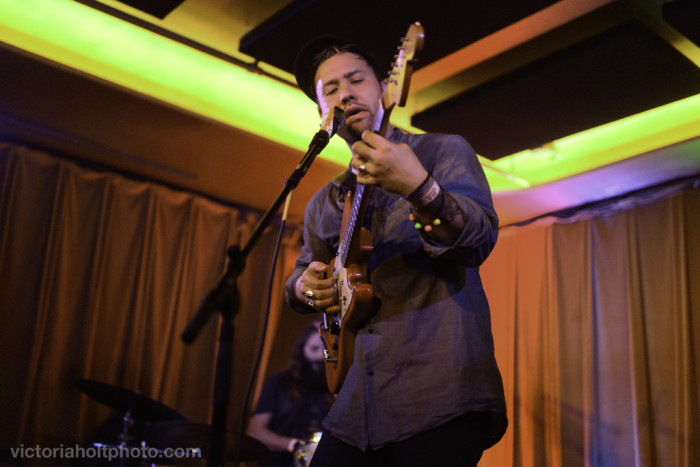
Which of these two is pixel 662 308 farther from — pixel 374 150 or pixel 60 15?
pixel 60 15

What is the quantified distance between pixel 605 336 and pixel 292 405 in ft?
8.71

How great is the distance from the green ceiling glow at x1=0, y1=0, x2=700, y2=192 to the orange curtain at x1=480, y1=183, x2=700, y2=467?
53cm

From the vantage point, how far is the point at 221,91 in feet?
16.5

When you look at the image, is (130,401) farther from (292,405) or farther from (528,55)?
(528,55)

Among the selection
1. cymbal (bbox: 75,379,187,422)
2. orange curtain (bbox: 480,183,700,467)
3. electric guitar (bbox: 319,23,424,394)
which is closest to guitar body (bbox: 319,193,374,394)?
electric guitar (bbox: 319,23,424,394)

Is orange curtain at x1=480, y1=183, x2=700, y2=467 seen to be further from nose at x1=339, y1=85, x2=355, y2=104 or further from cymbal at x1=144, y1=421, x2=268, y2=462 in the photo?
nose at x1=339, y1=85, x2=355, y2=104

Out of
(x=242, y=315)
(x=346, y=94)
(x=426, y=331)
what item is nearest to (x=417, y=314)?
(x=426, y=331)

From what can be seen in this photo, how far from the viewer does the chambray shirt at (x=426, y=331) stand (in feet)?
5.50

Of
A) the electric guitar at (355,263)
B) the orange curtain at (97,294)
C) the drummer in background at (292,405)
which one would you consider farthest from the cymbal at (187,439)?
the electric guitar at (355,263)

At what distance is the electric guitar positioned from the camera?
1.69 meters

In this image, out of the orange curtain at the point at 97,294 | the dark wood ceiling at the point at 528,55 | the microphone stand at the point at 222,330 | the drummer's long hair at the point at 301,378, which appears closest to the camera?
the microphone stand at the point at 222,330

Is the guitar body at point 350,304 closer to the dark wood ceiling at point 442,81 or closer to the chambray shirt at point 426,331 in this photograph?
the chambray shirt at point 426,331

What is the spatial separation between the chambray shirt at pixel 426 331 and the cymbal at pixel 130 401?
2964 millimetres

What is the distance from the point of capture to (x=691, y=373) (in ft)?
15.6
